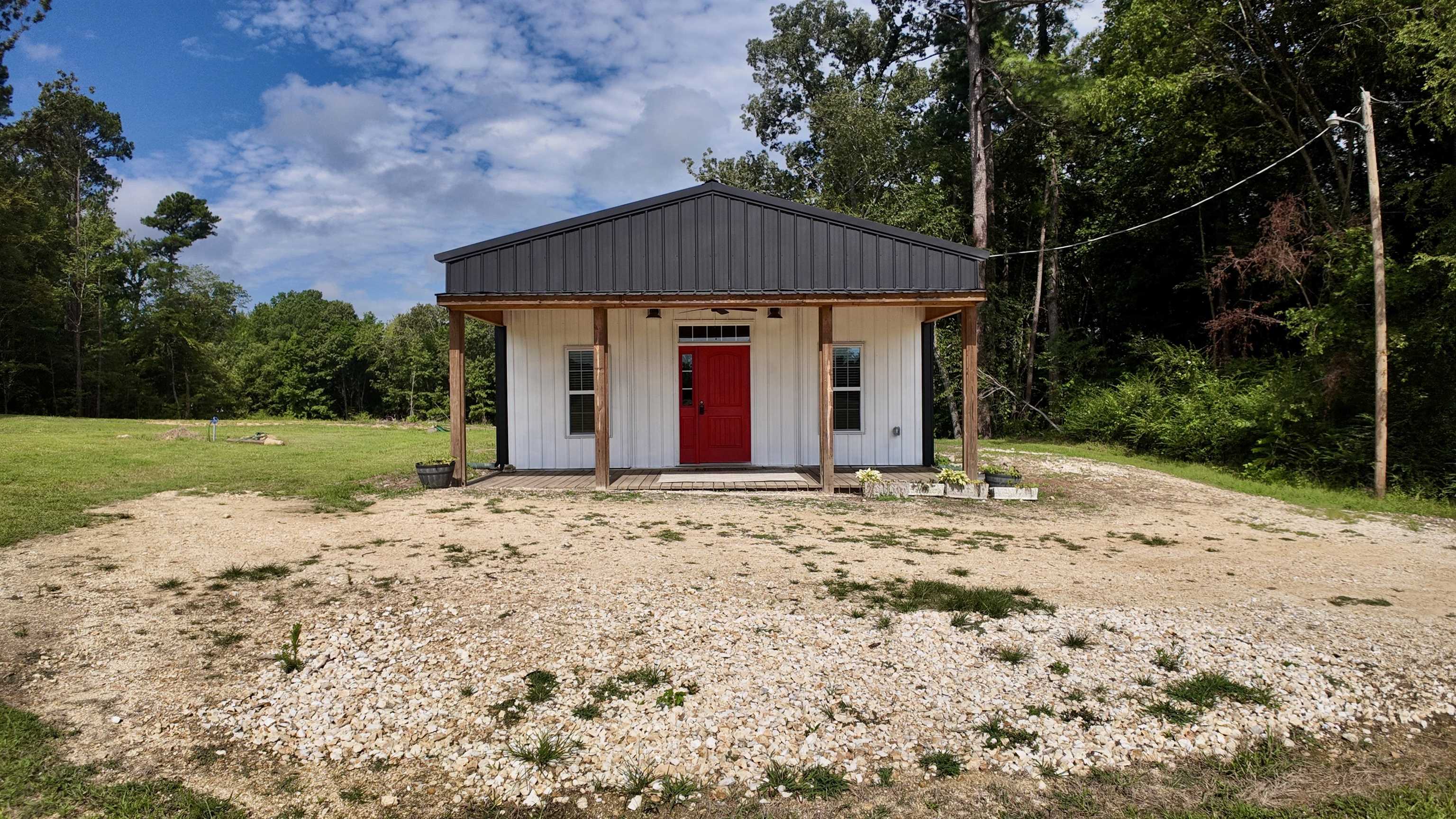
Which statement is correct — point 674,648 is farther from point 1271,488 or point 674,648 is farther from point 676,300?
point 1271,488

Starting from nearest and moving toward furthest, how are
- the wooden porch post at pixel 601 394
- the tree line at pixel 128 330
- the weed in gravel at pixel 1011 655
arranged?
the weed in gravel at pixel 1011 655
the wooden porch post at pixel 601 394
the tree line at pixel 128 330

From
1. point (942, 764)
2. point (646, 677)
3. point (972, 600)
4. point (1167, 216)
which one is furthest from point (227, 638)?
point (1167, 216)

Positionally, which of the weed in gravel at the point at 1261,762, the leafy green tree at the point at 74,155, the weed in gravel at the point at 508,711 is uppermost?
the leafy green tree at the point at 74,155

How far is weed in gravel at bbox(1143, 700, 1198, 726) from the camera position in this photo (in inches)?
128

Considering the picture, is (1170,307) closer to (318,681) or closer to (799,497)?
(799,497)

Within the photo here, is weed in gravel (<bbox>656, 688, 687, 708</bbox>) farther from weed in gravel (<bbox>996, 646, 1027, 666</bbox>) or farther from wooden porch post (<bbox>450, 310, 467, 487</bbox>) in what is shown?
wooden porch post (<bbox>450, 310, 467, 487</bbox>)

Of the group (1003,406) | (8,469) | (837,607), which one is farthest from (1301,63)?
(8,469)

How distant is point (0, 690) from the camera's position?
134 inches

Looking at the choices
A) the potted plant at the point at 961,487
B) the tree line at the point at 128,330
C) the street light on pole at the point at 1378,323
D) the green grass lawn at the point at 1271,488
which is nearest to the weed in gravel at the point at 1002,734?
the potted plant at the point at 961,487

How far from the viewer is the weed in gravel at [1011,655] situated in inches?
151

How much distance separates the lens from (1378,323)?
9586mm

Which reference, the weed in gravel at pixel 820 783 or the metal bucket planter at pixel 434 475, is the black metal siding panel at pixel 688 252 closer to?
the metal bucket planter at pixel 434 475

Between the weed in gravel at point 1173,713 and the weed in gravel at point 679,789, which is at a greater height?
the weed in gravel at point 1173,713

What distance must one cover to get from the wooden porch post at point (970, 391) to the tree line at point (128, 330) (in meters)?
26.4
